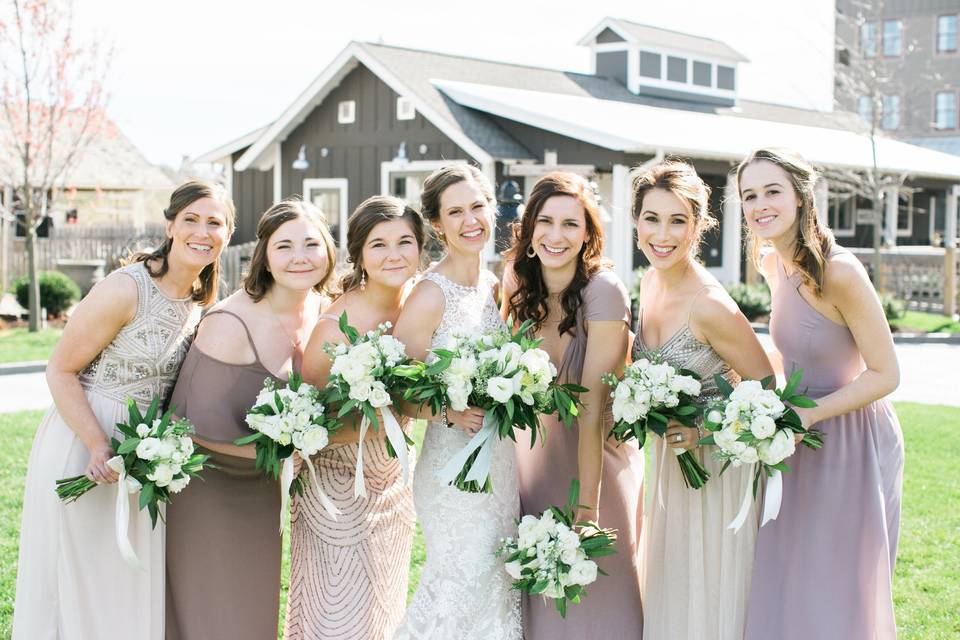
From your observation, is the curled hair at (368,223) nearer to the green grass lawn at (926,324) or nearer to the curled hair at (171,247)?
the curled hair at (171,247)

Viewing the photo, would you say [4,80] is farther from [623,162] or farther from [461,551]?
[461,551]

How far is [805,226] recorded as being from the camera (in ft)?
14.3

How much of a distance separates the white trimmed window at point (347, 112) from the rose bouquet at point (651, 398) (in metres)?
20.9

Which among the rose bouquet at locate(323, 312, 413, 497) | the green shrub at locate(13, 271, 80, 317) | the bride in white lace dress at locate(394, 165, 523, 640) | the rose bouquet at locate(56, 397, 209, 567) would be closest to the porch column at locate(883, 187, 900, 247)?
the green shrub at locate(13, 271, 80, 317)

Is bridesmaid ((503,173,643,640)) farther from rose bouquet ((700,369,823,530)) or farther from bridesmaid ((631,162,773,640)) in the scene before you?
rose bouquet ((700,369,823,530))

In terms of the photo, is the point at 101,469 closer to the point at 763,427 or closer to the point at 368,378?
the point at 368,378

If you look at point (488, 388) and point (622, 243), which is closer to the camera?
point (488, 388)

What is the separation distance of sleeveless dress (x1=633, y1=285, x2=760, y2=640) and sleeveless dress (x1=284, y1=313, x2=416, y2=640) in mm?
1212

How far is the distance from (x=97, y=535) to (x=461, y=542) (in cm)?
158

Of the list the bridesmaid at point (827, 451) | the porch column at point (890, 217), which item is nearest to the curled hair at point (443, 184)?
the bridesmaid at point (827, 451)

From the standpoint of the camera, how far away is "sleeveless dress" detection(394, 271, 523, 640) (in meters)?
4.47

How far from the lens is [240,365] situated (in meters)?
4.46

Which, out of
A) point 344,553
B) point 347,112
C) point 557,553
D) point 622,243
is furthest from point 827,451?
point 347,112

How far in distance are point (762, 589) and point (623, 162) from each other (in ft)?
56.6
